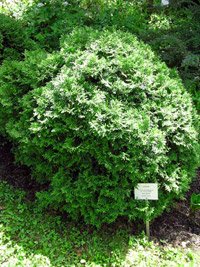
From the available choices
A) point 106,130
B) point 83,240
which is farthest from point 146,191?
point 83,240

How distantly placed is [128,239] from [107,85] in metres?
1.33

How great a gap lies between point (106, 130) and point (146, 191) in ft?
1.95

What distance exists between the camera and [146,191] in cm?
296

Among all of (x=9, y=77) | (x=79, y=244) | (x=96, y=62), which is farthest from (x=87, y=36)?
(x=79, y=244)

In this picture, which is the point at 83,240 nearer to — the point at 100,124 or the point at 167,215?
the point at 167,215

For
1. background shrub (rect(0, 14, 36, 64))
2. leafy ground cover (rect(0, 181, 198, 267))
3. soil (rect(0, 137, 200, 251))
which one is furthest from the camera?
background shrub (rect(0, 14, 36, 64))

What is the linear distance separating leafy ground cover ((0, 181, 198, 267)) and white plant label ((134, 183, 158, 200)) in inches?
17.9

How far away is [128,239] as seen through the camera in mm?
3201

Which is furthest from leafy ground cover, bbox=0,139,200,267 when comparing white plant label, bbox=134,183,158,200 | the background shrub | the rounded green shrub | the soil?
the background shrub

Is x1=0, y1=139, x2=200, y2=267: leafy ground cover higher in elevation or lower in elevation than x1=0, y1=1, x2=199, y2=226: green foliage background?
lower

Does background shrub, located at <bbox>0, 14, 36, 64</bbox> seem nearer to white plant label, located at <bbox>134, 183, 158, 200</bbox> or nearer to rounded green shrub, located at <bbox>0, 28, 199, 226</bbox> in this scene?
rounded green shrub, located at <bbox>0, 28, 199, 226</bbox>

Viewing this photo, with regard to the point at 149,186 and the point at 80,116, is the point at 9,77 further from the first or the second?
the point at 149,186

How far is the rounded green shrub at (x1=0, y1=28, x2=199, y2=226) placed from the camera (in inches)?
114

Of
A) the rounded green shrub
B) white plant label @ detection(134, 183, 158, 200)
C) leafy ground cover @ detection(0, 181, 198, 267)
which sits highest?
the rounded green shrub
